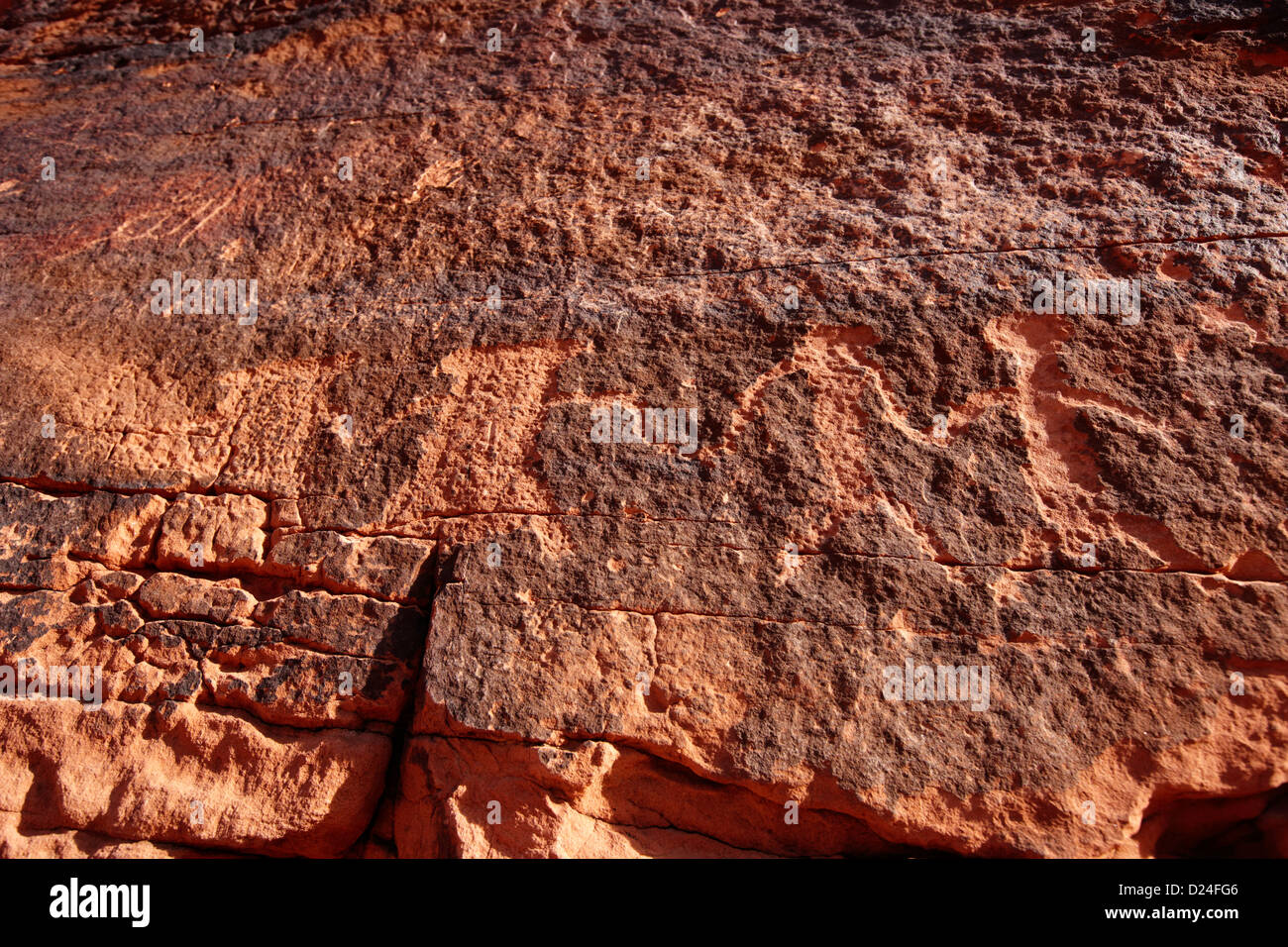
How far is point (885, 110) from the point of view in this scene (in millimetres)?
2254

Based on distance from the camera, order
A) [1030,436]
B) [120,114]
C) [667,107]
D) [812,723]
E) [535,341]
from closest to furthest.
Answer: [812,723]
[1030,436]
[535,341]
[667,107]
[120,114]

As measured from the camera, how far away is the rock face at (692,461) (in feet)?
5.13

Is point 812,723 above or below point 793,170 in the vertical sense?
below

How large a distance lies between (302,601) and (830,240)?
5.12 ft

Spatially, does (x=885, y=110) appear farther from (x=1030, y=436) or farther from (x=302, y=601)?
(x=302, y=601)

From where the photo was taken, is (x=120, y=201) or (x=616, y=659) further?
(x=120, y=201)

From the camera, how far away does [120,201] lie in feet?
8.30

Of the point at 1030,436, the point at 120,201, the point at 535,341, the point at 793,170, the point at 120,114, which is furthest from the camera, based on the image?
the point at 120,114

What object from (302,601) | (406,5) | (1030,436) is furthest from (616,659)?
(406,5)

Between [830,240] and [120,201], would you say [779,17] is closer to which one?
[830,240]

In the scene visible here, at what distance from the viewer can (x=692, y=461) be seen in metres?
1.82

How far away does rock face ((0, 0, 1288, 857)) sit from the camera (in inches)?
61.5

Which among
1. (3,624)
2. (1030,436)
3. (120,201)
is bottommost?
(3,624)

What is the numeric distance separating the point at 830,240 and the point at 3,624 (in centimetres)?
222
